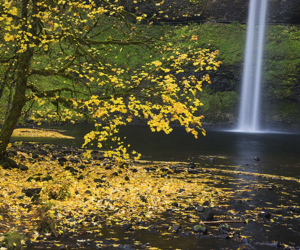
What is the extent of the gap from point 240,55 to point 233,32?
14.3 metres

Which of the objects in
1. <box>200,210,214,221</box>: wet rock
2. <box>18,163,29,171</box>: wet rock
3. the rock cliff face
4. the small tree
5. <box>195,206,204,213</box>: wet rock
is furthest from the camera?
the rock cliff face

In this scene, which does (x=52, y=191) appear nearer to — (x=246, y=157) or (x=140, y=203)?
(x=140, y=203)

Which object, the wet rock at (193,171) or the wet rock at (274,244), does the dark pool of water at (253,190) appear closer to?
the wet rock at (274,244)

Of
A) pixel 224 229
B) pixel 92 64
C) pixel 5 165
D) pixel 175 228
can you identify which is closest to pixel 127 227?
pixel 175 228

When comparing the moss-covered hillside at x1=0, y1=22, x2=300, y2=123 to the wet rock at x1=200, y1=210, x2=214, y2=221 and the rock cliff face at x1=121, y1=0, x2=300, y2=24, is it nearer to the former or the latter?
the rock cliff face at x1=121, y1=0, x2=300, y2=24

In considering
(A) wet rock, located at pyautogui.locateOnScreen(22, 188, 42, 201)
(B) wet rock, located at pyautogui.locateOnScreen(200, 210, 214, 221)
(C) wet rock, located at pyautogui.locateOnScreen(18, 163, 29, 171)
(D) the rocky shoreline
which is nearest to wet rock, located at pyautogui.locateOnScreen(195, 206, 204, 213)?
(D) the rocky shoreline

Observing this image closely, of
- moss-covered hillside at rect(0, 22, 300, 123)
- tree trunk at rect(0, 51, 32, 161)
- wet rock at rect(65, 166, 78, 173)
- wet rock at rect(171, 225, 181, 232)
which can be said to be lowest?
wet rock at rect(171, 225, 181, 232)

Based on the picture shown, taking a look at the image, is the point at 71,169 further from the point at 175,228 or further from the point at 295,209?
the point at 295,209

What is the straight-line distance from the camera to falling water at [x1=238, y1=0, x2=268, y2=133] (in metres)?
81.8

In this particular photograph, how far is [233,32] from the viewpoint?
336 ft

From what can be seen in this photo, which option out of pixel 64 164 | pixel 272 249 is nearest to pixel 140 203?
pixel 272 249

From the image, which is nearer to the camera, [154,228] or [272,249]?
[272,249]

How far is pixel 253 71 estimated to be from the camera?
88312mm

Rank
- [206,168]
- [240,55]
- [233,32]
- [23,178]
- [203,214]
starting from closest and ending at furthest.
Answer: [203,214] → [23,178] → [206,168] → [240,55] → [233,32]
